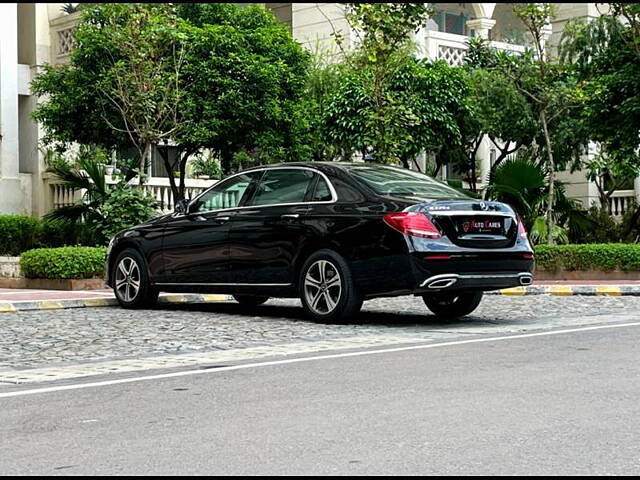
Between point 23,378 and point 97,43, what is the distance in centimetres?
1466

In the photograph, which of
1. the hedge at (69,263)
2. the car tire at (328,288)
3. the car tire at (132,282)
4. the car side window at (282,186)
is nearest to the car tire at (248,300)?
the car tire at (132,282)

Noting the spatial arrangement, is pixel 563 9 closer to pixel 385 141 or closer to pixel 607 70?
pixel 607 70

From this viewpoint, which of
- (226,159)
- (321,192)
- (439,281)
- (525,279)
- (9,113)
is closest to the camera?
(439,281)

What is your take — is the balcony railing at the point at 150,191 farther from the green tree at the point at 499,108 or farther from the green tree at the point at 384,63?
the green tree at the point at 499,108

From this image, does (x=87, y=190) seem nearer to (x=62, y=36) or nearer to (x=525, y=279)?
(x=62, y=36)

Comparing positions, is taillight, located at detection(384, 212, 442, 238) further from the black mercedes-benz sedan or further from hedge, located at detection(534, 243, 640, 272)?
hedge, located at detection(534, 243, 640, 272)

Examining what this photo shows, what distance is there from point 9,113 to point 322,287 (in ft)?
48.0

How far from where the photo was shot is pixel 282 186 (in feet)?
42.8

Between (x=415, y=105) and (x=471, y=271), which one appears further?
(x=415, y=105)

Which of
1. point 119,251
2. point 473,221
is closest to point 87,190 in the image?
point 119,251

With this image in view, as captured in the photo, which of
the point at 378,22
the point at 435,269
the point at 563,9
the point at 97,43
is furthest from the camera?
the point at 563,9

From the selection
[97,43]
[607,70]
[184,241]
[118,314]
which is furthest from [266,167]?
[607,70]

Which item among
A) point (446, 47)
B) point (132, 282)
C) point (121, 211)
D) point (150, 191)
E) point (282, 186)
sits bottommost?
point (132, 282)

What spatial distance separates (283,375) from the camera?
834 cm
